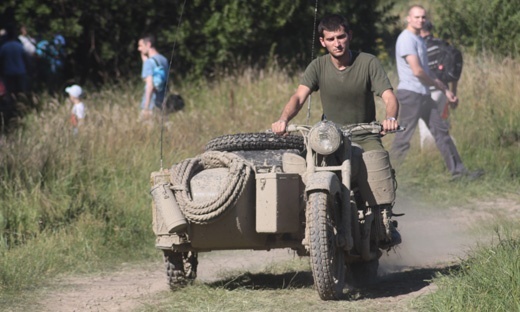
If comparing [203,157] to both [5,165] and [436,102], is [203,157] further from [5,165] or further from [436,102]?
[436,102]

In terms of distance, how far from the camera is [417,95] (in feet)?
40.3

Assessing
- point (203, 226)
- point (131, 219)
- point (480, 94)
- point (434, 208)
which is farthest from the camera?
point (480, 94)

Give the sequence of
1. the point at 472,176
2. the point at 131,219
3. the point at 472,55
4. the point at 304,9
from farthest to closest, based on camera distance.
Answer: the point at 304,9 < the point at 472,55 < the point at 472,176 < the point at 131,219

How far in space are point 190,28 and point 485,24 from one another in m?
4.90

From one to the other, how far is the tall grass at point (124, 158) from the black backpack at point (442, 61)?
0.93m

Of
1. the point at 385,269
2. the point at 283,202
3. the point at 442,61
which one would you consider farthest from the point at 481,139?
the point at 283,202

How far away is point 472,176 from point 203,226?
20.7 feet

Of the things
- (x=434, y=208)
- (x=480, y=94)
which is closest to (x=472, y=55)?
(x=480, y=94)

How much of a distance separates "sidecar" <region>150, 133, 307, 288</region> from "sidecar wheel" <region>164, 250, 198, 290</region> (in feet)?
0.88

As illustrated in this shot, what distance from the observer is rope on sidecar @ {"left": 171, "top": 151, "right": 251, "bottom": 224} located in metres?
6.74

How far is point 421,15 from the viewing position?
12.2m

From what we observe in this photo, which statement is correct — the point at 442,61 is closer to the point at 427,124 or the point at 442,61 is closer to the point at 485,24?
the point at 427,124

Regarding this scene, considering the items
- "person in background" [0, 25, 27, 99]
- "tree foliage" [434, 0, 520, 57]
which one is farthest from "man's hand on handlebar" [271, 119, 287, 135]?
"person in background" [0, 25, 27, 99]

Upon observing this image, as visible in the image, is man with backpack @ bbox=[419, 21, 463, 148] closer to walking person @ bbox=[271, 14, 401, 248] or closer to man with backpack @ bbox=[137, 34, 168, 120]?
man with backpack @ bbox=[137, 34, 168, 120]
